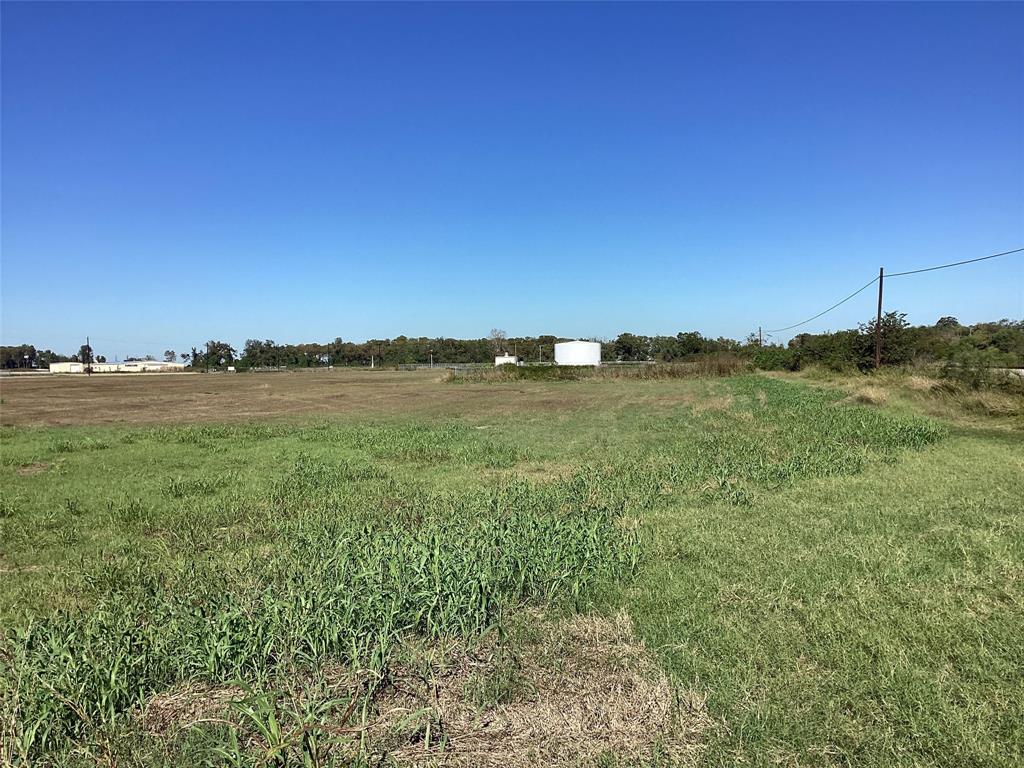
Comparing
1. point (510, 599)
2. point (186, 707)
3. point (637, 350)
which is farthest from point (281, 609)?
point (637, 350)

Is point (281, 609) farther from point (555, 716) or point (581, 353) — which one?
point (581, 353)

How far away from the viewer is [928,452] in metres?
10.3

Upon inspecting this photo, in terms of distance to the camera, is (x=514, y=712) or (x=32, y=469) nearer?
(x=514, y=712)

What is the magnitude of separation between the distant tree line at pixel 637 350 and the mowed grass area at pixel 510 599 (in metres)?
25.0

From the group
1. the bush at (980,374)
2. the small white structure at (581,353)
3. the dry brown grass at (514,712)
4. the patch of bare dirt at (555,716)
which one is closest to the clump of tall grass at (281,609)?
the dry brown grass at (514,712)

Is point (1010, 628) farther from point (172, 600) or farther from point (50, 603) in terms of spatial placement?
point (50, 603)

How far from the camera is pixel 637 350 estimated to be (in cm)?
11994

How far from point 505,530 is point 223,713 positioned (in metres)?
3.01

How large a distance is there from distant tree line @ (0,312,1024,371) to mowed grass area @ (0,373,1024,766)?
82.0 feet

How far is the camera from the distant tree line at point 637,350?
3309 cm

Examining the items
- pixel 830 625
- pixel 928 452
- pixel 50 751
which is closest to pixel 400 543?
pixel 50 751

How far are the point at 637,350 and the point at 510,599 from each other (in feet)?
391

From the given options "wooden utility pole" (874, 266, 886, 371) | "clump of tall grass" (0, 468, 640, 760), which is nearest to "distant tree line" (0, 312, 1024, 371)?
"wooden utility pole" (874, 266, 886, 371)

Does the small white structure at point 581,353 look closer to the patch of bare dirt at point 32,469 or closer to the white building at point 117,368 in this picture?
the patch of bare dirt at point 32,469
